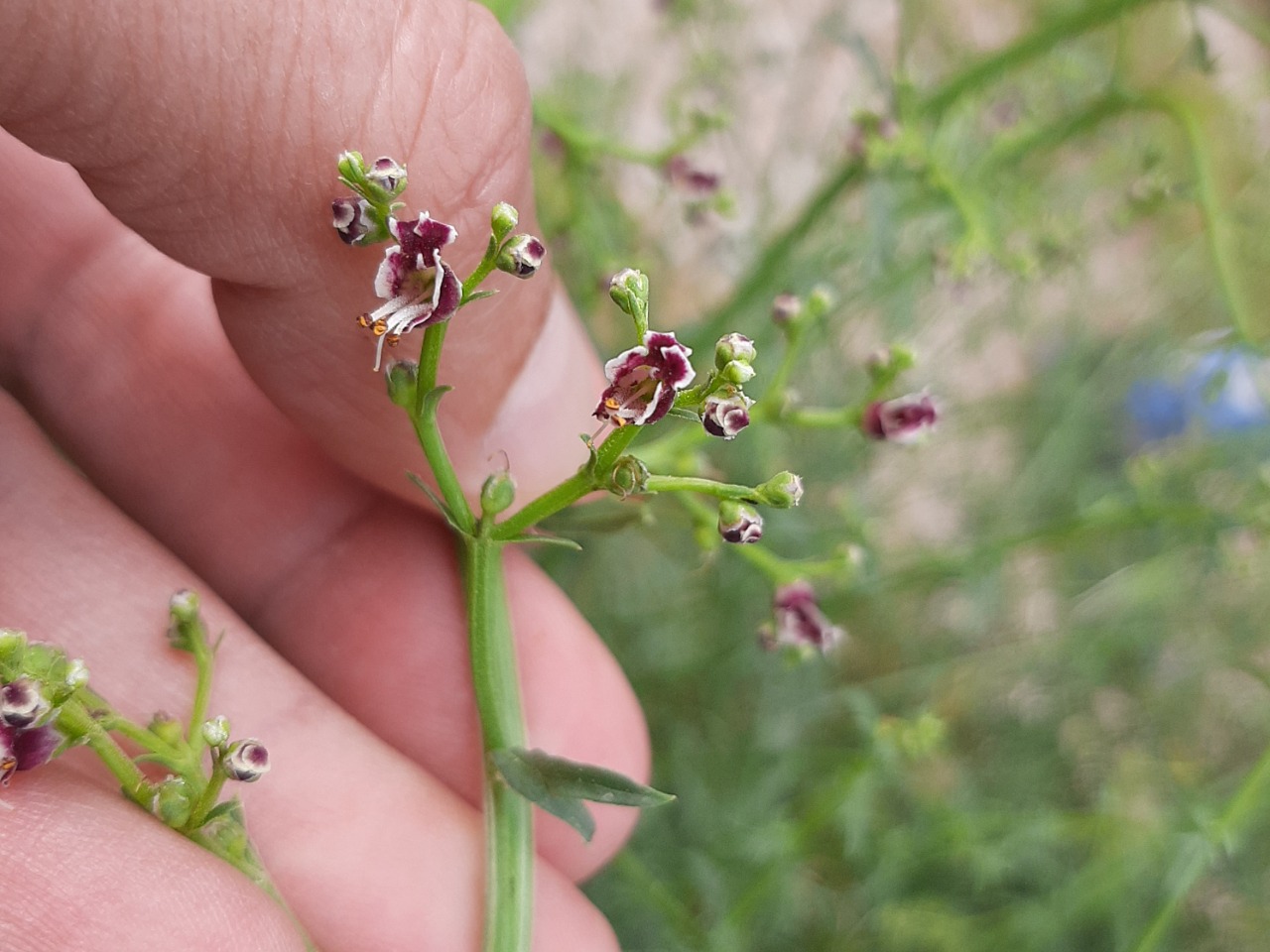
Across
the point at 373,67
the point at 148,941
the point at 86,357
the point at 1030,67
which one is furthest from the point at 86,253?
the point at 1030,67

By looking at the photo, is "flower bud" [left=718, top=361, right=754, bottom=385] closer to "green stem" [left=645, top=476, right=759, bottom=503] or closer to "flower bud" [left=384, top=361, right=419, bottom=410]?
"green stem" [left=645, top=476, right=759, bottom=503]

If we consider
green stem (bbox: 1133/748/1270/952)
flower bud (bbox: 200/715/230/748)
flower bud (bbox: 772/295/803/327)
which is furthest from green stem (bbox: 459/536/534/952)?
green stem (bbox: 1133/748/1270/952)

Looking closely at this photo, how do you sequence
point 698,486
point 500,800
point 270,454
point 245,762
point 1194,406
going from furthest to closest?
point 1194,406 < point 270,454 < point 500,800 < point 245,762 < point 698,486

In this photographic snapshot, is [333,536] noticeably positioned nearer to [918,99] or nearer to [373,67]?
[373,67]

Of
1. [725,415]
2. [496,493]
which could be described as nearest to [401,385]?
[496,493]

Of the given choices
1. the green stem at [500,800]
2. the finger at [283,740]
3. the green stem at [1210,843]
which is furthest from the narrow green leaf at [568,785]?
the green stem at [1210,843]

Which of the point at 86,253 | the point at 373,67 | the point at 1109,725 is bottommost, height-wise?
the point at 1109,725

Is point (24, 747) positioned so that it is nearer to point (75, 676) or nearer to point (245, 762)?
point (75, 676)
